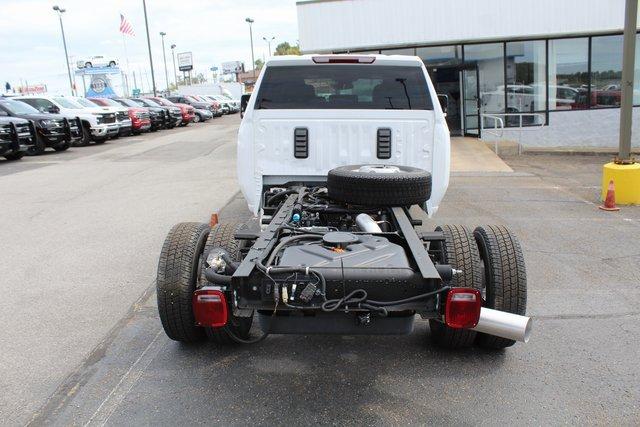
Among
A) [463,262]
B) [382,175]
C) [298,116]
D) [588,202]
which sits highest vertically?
[298,116]

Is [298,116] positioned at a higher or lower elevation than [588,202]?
higher

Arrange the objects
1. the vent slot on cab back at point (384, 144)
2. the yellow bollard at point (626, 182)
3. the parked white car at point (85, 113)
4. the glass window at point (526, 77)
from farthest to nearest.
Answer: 1. the parked white car at point (85, 113)
2. the glass window at point (526, 77)
3. the yellow bollard at point (626, 182)
4. the vent slot on cab back at point (384, 144)

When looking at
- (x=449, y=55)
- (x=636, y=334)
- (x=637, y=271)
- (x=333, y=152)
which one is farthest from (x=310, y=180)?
(x=449, y=55)

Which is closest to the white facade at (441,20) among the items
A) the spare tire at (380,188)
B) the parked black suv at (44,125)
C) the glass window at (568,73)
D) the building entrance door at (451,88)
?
the glass window at (568,73)

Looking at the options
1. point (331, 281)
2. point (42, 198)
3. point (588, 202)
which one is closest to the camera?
point (331, 281)

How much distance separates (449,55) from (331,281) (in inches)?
640

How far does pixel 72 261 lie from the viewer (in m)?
6.26

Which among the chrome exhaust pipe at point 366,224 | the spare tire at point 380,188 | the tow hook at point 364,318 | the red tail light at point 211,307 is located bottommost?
the tow hook at point 364,318

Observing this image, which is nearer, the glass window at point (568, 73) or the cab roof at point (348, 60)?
the cab roof at point (348, 60)

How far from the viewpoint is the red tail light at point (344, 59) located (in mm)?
5488

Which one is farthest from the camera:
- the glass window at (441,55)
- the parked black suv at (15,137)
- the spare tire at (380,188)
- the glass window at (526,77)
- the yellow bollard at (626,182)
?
the glass window at (441,55)

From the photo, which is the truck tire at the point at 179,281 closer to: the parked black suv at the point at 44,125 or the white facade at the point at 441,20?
the white facade at the point at 441,20

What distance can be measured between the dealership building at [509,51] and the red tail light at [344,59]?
11956 mm

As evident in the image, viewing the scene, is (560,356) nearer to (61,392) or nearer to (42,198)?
(61,392)
